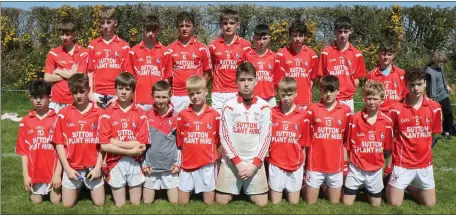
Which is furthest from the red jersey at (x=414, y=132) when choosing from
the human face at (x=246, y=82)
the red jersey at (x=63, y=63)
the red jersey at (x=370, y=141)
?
the red jersey at (x=63, y=63)

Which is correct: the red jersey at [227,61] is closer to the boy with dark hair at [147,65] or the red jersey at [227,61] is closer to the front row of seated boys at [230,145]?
the boy with dark hair at [147,65]

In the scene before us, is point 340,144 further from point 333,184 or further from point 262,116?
point 262,116

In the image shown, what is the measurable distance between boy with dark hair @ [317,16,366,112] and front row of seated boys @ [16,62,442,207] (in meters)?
1.11

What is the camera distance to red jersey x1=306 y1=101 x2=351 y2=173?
17.3 feet

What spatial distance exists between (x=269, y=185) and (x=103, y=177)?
1.94 meters

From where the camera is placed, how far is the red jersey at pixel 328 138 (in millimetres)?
5270

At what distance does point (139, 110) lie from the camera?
5.28m

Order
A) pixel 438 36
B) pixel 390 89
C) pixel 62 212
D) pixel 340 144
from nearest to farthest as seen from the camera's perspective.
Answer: pixel 62 212
pixel 340 144
pixel 390 89
pixel 438 36

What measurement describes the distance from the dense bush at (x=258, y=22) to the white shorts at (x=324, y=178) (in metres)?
7.50

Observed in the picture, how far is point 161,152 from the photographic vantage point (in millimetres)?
5301

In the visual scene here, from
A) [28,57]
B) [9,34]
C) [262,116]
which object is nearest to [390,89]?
[262,116]

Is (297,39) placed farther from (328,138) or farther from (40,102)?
(40,102)

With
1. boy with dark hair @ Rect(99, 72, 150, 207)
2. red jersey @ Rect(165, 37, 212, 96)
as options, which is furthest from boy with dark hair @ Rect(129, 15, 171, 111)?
boy with dark hair @ Rect(99, 72, 150, 207)

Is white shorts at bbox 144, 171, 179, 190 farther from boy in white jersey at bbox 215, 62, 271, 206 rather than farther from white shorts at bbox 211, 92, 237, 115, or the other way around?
white shorts at bbox 211, 92, 237, 115
